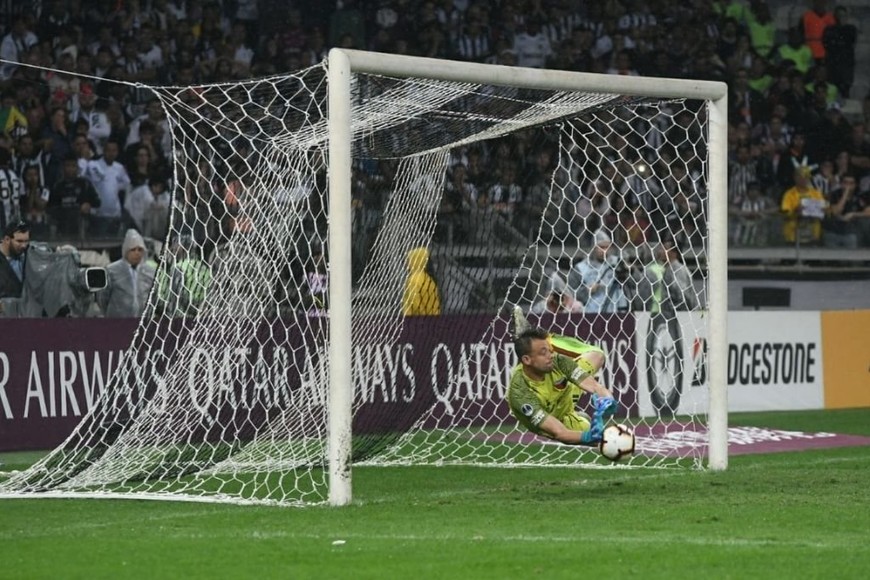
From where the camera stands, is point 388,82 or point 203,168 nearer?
point 388,82

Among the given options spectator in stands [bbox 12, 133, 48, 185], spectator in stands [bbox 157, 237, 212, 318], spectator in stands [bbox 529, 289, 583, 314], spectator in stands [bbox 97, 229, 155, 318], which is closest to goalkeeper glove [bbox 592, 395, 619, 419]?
spectator in stands [bbox 157, 237, 212, 318]

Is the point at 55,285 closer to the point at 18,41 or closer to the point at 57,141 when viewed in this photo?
the point at 57,141

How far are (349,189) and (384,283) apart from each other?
3.97m

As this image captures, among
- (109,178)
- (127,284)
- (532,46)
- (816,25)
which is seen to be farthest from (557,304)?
(816,25)

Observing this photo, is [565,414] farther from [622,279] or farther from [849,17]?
[849,17]

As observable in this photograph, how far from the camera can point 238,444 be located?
12.0 meters

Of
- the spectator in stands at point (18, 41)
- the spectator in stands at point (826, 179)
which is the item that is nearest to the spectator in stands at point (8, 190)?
the spectator in stands at point (18, 41)

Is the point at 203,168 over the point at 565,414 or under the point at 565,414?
over

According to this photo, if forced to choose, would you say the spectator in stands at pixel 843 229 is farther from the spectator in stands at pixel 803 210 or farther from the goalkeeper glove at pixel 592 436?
the goalkeeper glove at pixel 592 436

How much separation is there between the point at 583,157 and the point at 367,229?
3347mm

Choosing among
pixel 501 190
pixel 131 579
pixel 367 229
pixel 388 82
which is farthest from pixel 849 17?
pixel 131 579

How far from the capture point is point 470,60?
2275 centimetres

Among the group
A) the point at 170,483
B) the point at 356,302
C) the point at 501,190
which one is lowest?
the point at 170,483

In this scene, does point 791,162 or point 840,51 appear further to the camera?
point 840,51
